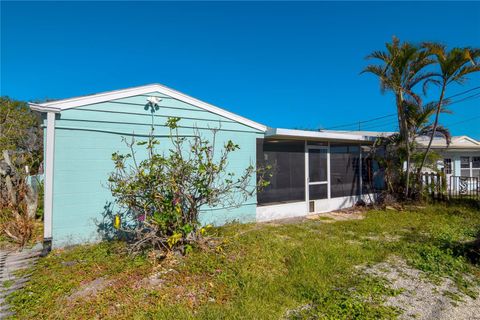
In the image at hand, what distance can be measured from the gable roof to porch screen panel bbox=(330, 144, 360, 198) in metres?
3.22

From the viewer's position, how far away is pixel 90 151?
174 inches

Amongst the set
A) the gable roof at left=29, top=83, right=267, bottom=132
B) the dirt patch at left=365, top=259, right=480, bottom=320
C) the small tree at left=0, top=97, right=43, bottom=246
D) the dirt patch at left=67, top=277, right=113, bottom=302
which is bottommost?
the dirt patch at left=365, top=259, right=480, bottom=320

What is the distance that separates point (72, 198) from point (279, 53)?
438 inches

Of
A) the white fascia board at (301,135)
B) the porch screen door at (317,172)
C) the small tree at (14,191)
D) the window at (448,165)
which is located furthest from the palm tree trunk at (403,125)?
the small tree at (14,191)

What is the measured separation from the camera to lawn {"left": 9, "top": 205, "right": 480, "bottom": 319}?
2473 millimetres

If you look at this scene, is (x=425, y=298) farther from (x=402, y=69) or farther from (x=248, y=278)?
(x=402, y=69)

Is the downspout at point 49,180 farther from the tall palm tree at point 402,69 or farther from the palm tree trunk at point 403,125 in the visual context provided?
the palm tree trunk at point 403,125

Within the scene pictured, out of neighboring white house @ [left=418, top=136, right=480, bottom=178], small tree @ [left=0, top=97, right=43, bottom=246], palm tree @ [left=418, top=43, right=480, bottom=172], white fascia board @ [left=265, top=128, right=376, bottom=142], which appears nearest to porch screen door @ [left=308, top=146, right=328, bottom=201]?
white fascia board @ [left=265, top=128, right=376, bottom=142]

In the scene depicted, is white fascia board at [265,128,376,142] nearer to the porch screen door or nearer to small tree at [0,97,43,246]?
the porch screen door

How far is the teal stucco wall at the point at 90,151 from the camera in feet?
13.7

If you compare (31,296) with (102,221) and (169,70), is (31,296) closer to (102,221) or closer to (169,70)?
(102,221)

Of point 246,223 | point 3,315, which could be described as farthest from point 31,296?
point 246,223

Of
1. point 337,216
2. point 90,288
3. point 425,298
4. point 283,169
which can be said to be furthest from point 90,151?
point 337,216

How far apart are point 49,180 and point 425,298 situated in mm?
5626
